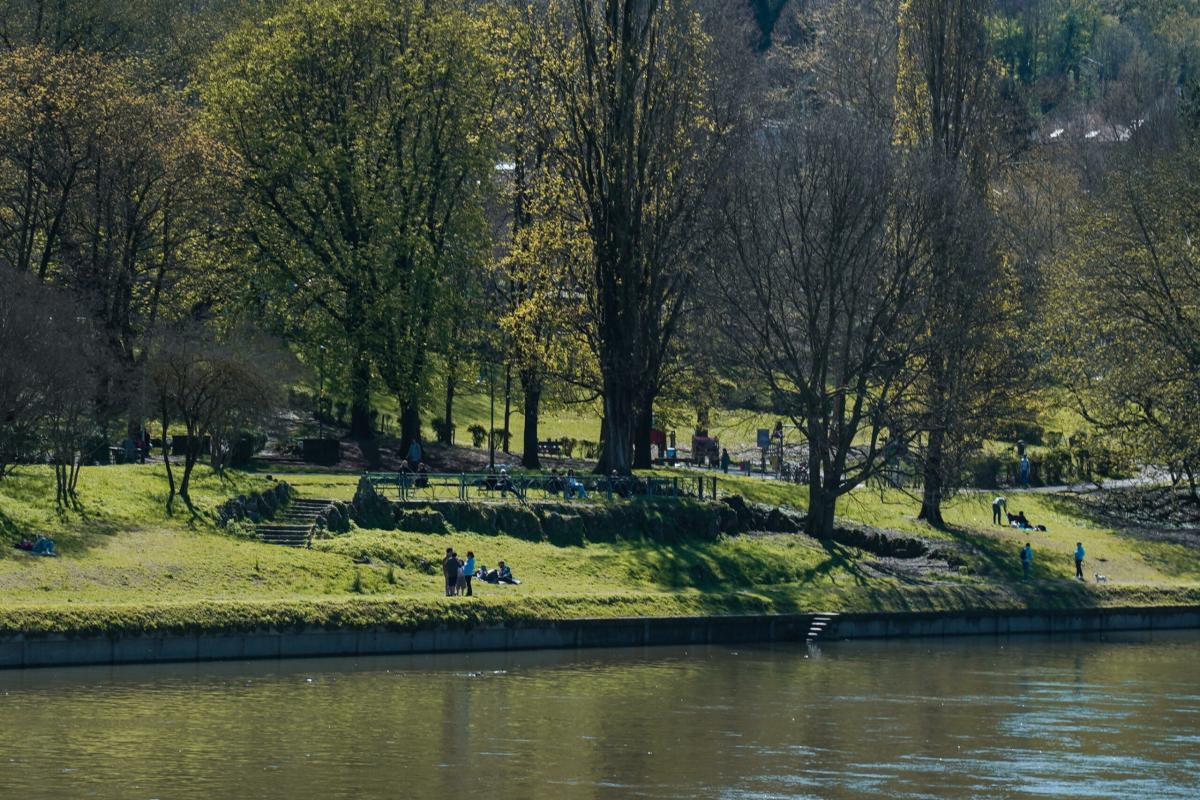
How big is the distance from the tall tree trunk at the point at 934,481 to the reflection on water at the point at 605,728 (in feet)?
54.4

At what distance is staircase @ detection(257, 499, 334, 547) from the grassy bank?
0.84 meters

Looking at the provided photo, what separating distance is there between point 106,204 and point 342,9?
14.2 meters

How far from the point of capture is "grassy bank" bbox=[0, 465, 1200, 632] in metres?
44.3

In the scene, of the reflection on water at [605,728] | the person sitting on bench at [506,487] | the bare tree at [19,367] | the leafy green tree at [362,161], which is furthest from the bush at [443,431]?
the reflection on water at [605,728]

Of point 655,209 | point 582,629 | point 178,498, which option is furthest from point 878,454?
point 178,498

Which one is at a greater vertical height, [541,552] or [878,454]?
[878,454]

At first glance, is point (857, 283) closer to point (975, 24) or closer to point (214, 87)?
point (975, 24)


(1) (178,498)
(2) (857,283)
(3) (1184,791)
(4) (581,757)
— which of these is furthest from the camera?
(2) (857,283)

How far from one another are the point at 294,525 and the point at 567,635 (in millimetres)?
10057

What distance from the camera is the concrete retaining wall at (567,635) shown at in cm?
4159

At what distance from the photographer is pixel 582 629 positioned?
157ft

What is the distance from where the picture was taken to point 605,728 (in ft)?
117

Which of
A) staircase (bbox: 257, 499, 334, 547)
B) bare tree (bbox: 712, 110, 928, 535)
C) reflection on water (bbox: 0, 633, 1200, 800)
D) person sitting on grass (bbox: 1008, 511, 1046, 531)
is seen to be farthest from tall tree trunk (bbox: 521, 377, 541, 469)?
reflection on water (bbox: 0, 633, 1200, 800)

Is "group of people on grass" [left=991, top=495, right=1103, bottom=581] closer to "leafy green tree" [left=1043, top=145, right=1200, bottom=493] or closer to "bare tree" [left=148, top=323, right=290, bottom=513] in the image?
"leafy green tree" [left=1043, top=145, right=1200, bottom=493]
